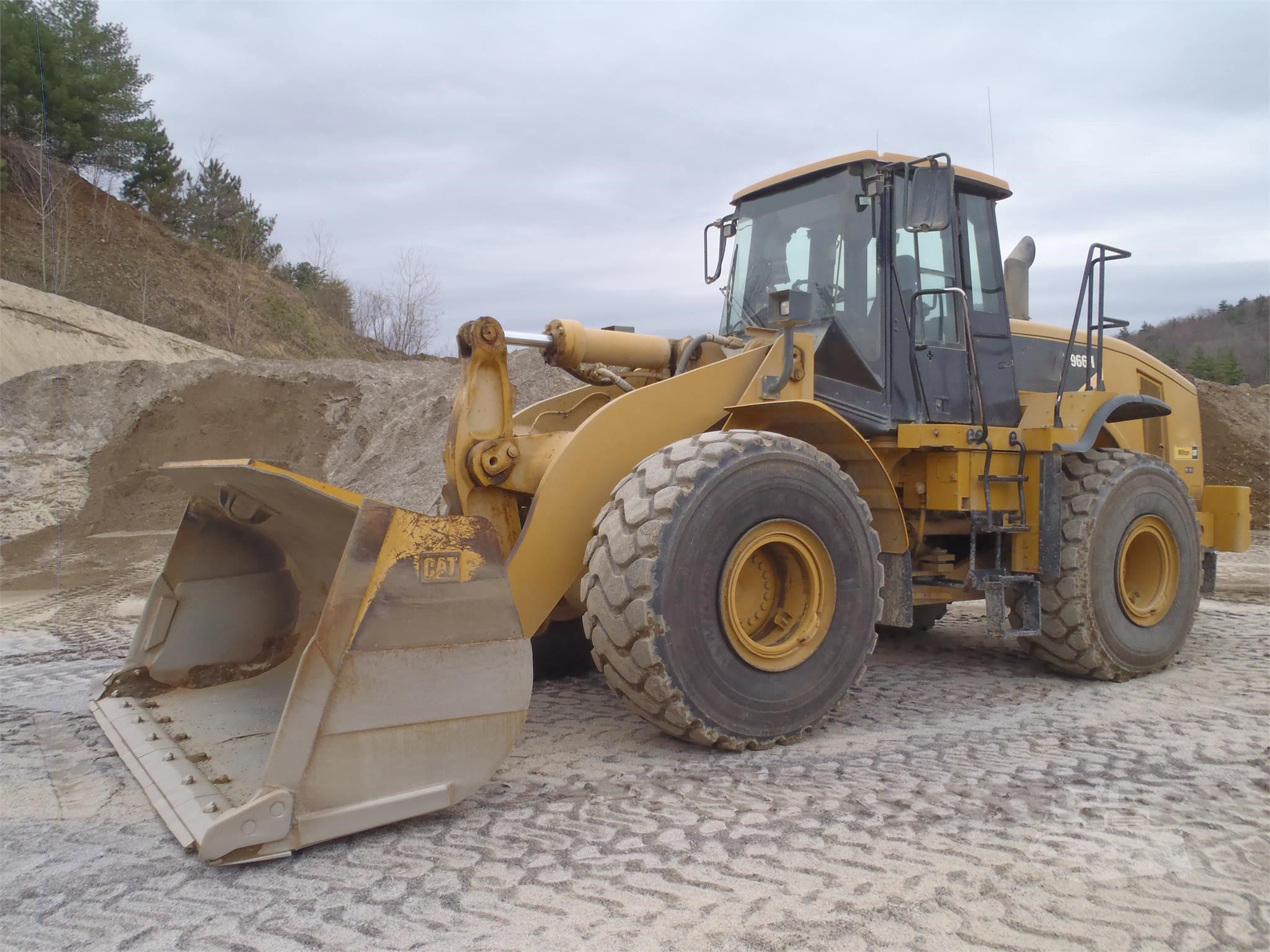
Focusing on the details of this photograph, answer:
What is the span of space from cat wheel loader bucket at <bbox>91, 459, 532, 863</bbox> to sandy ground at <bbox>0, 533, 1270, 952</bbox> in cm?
12

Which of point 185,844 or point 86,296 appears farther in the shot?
point 86,296

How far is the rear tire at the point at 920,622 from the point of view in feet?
22.9

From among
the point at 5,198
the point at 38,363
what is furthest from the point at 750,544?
the point at 5,198

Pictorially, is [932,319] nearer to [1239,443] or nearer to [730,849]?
[730,849]

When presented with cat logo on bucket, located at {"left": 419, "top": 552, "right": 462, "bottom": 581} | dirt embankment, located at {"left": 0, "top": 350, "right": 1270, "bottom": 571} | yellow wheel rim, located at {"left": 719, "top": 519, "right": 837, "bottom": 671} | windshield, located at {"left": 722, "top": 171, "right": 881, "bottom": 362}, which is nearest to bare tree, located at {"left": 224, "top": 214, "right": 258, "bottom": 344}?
dirt embankment, located at {"left": 0, "top": 350, "right": 1270, "bottom": 571}

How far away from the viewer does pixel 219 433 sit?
14.1 meters

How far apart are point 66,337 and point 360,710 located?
17490 mm

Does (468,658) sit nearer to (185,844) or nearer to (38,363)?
(185,844)

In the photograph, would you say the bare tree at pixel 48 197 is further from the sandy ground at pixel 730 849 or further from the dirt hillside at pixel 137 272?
the sandy ground at pixel 730 849

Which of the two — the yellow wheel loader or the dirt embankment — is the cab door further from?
the dirt embankment

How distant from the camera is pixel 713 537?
3836mm

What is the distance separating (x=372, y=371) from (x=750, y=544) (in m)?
Result: 12.8

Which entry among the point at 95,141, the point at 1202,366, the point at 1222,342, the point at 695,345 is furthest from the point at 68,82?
the point at 1222,342

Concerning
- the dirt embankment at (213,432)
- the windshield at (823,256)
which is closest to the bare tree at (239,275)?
the dirt embankment at (213,432)
